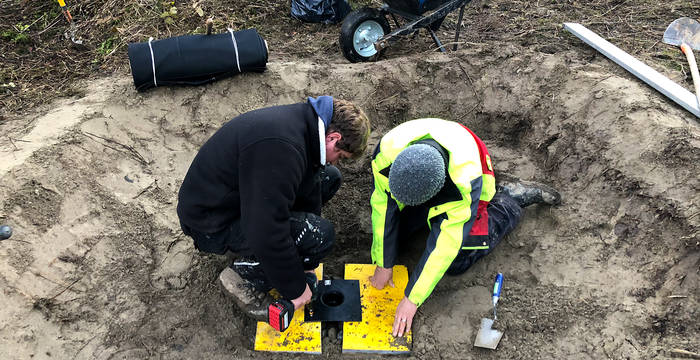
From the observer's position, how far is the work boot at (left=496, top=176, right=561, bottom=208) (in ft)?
9.19

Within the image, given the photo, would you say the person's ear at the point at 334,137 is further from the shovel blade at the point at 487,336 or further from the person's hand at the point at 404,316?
the shovel blade at the point at 487,336

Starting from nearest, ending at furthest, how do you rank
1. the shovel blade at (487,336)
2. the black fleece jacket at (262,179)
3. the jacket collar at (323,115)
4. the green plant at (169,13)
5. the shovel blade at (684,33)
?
the black fleece jacket at (262,179) < the jacket collar at (323,115) < the shovel blade at (487,336) < the shovel blade at (684,33) < the green plant at (169,13)

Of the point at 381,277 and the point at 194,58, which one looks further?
the point at 194,58

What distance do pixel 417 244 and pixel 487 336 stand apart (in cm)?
77

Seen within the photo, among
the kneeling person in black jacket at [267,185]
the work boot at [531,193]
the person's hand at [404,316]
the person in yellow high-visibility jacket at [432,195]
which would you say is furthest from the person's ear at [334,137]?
the work boot at [531,193]

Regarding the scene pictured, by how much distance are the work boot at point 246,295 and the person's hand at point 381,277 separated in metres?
0.60

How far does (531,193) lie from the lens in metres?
2.81

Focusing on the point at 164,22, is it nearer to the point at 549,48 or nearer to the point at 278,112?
the point at 278,112

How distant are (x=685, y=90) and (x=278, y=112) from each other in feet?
8.79

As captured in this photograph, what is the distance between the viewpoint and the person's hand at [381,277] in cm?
257

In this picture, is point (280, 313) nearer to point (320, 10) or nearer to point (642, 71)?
point (642, 71)

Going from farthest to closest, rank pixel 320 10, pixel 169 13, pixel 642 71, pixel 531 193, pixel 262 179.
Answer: pixel 320 10
pixel 169 13
pixel 642 71
pixel 531 193
pixel 262 179

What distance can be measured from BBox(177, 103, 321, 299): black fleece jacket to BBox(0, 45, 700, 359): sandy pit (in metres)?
0.66

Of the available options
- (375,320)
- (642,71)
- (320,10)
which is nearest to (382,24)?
(320,10)
